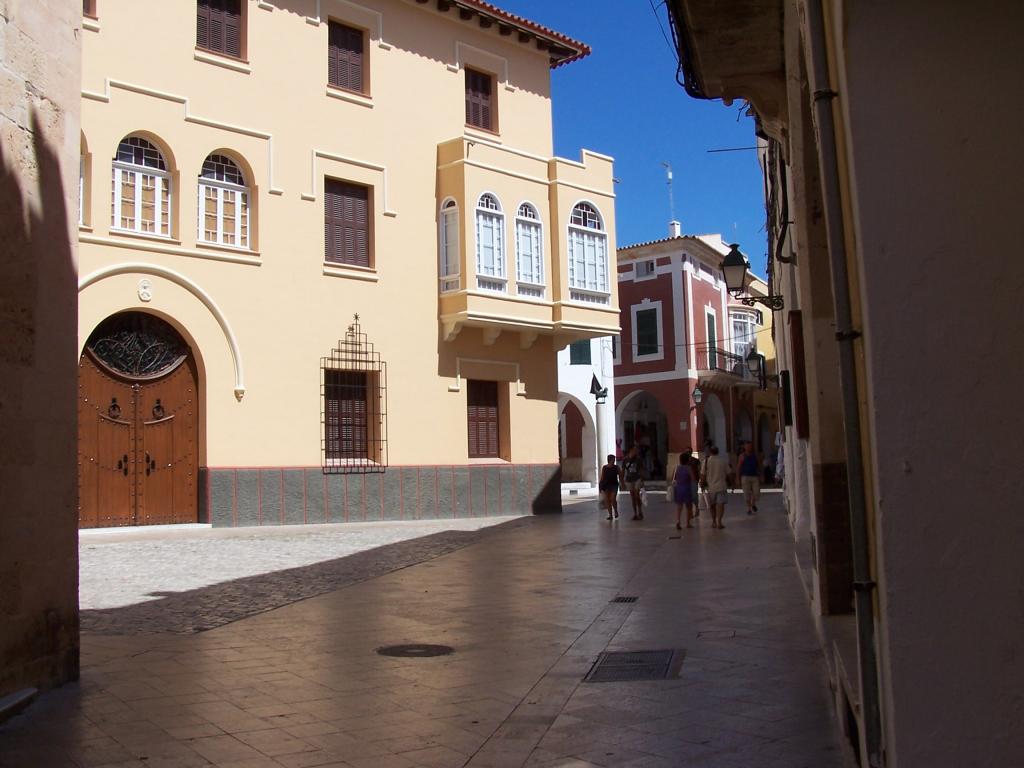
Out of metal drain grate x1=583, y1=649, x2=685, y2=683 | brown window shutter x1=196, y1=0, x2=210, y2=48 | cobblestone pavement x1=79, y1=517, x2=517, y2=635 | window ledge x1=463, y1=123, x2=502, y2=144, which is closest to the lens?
metal drain grate x1=583, y1=649, x2=685, y2=683

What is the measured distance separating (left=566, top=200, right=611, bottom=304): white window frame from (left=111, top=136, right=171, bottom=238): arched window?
10.1 meters

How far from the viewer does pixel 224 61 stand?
806 inches

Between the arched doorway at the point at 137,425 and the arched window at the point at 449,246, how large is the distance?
653 centimetres

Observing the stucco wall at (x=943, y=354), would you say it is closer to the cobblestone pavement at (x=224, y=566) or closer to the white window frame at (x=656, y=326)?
the cobblestone pavement at (x=224, y=566)

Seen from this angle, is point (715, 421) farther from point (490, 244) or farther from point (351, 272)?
point (351, 272)

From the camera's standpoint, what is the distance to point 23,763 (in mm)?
4844

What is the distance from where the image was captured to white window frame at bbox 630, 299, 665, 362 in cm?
4328

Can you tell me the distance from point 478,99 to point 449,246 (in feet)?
14.0

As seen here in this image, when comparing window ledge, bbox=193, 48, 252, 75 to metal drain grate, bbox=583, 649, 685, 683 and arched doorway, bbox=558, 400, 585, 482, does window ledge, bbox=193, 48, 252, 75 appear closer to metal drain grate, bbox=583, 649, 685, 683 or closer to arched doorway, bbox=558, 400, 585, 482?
metal drain grate, bbox=583, 649, 685, 683

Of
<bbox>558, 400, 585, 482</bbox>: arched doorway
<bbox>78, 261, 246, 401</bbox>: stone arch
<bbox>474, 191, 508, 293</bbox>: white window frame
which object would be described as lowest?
<bbox>558, 400, 585, 482</bbox>: arched doorway

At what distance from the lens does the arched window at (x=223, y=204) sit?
2009 centimetres

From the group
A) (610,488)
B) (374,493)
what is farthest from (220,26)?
(610,488)

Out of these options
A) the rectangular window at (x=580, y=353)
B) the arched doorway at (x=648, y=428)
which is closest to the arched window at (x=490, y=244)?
the rectangular window at (x=580, y=353)

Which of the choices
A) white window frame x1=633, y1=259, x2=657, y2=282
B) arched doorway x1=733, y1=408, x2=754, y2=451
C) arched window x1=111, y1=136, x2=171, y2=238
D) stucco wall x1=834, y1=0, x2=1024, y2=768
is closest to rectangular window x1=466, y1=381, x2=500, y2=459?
arched window x1=111, y1=136, x2=171, y2=238
